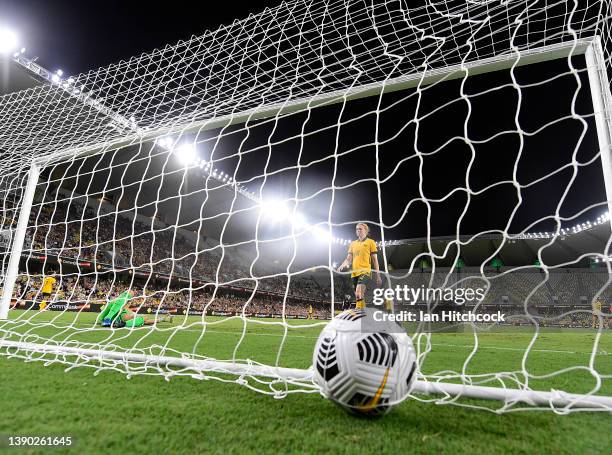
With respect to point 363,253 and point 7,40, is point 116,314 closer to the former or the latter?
point 363,253

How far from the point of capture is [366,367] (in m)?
1.49

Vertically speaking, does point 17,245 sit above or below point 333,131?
below

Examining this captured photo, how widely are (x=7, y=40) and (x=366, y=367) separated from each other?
18930 millimetres

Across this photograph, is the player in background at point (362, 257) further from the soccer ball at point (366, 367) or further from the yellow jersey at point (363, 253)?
the soccer ball at point (366, 367)

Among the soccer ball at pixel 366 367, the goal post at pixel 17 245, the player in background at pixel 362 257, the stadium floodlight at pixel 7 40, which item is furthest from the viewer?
the stadium floodlight at pixel 7 40

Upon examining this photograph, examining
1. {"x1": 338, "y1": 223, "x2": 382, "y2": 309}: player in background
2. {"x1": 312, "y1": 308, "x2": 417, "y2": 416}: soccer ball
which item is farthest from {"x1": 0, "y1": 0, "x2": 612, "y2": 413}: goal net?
{"x1": 338, "y1": 223, "x2": 382, "y2": 309}: player in background

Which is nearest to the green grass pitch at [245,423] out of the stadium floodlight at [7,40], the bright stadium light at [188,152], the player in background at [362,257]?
the bright stadium light at [188,152]

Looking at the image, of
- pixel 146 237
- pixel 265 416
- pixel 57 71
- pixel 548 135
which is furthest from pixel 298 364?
pixel 146 237

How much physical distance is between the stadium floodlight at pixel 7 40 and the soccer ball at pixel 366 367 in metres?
18.5

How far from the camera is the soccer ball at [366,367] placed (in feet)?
4.89

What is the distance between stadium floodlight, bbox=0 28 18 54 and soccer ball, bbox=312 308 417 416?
18.5 m

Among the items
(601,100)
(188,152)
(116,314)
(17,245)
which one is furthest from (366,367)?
(17,245)

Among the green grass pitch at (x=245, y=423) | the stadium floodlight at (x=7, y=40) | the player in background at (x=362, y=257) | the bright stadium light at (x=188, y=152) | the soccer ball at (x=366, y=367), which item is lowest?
the green grass pitch at (x=245, y=423)

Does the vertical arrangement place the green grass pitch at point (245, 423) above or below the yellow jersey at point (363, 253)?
below
